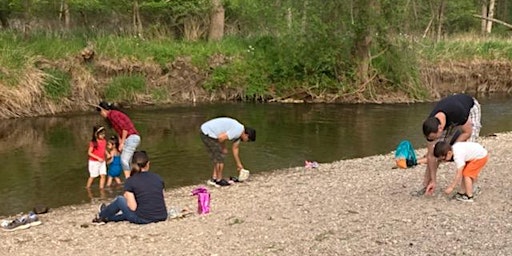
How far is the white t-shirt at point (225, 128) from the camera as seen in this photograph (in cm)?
1248

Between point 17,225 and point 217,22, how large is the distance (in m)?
24.8

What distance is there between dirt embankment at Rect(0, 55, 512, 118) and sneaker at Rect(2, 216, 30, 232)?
14353mm

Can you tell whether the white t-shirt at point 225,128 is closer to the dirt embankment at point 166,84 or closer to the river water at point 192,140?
the river water at point 192,140

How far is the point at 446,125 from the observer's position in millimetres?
10203

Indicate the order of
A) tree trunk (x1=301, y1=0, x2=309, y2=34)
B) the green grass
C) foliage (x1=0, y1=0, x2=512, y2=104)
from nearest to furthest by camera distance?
foliage (x1=0, y1=0, x2=512, y2=104) < the green grass < tree trunk (x1=301, y1=0, x2=309, y2=34)

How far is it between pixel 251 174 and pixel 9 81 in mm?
12533

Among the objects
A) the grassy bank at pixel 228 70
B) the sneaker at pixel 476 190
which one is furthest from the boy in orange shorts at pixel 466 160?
the grassy bank at pixel 228 70

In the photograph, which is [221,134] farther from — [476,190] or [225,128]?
[476,190]

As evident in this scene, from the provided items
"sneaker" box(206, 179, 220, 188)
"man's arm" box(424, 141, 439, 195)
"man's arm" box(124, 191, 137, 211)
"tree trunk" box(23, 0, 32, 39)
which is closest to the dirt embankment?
"tree trunk" box(23, 0, 32, 39)

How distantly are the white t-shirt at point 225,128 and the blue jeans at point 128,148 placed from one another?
4.42ft

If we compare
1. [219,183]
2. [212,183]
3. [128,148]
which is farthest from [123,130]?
[219,183]

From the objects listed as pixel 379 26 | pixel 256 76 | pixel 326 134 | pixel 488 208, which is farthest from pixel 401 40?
pixel 488 208

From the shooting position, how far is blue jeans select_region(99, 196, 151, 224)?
394 inches

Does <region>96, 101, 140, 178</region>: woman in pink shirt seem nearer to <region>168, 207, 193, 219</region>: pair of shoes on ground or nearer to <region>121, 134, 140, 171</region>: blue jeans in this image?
<region>121, 134, 140, 171</region>: blue jeans
